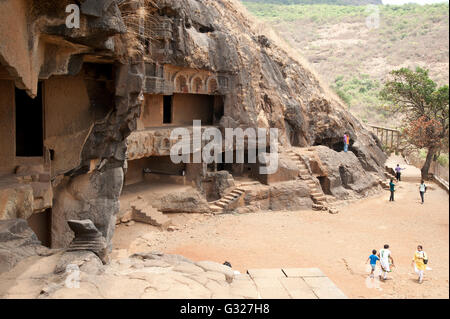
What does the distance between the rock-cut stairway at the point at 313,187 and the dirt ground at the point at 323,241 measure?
626 millimetres

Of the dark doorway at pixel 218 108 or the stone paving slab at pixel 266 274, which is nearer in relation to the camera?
the stone paving slab at pixel 266 274

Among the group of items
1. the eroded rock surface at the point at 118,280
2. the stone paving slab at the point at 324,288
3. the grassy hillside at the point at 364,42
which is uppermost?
the grassy hillside at the point at 364,42

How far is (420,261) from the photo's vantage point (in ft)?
32.0

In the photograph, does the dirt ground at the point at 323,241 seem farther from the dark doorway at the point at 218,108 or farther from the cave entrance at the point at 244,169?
the dark doorway at the point at 218,108

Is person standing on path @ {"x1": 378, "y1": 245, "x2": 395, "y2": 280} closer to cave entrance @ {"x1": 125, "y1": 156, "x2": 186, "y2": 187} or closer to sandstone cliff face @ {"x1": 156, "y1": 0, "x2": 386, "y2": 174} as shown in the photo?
cave entrance @ {"x1": 125, "y1": 156, "x2": 186, "y2": 187}

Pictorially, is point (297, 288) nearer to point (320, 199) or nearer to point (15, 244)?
point (15, 244)

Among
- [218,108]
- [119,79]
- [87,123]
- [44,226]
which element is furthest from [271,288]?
[218,108]

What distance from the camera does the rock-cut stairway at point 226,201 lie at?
52.9 feet

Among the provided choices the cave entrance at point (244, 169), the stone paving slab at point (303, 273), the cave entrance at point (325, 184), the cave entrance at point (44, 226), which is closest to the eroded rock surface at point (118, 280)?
the stone paving slab at point (303, 273)

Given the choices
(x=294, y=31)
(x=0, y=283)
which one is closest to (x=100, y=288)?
(x=0, y=283)

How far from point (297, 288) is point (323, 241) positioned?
831cm

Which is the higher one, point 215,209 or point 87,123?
point 87,123

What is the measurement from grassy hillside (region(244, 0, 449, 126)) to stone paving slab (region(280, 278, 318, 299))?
102 feet

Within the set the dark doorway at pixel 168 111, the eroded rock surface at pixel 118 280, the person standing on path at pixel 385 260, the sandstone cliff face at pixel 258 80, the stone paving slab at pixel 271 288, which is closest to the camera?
the eroded rock surface at pixel 118 280
